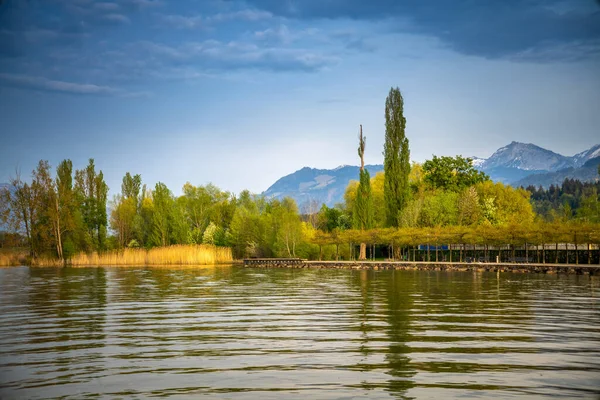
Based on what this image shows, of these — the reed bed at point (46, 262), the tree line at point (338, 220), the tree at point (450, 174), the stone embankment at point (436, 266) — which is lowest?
the stone embankment at point (436, 266)

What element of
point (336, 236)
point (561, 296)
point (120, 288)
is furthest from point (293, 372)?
point (336, 236)

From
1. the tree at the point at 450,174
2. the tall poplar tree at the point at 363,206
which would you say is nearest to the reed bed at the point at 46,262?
the tall poplar tree at the point at 363,206

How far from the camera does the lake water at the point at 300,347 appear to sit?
10.8 m

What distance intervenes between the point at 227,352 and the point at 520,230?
44.8m

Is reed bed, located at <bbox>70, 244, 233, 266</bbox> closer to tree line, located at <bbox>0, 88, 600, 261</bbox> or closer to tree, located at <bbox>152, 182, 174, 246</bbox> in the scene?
tree line, located at <bbox>0, 88, 600, 261</bbox>

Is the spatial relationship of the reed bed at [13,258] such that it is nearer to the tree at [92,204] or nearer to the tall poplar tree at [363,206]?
the tree at [92,204]

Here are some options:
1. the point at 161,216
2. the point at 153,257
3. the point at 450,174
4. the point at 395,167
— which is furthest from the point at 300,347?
the point at 450,174

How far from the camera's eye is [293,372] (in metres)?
11.9

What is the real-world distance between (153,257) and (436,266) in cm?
2774

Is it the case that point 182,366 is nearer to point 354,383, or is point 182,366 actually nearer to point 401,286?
point 354,383

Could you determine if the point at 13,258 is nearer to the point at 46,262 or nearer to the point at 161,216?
the point at 46,262

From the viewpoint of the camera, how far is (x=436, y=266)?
56469 millimetres

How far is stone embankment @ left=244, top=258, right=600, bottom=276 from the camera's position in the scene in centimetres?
4831

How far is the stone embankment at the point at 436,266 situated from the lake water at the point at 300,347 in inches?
910
